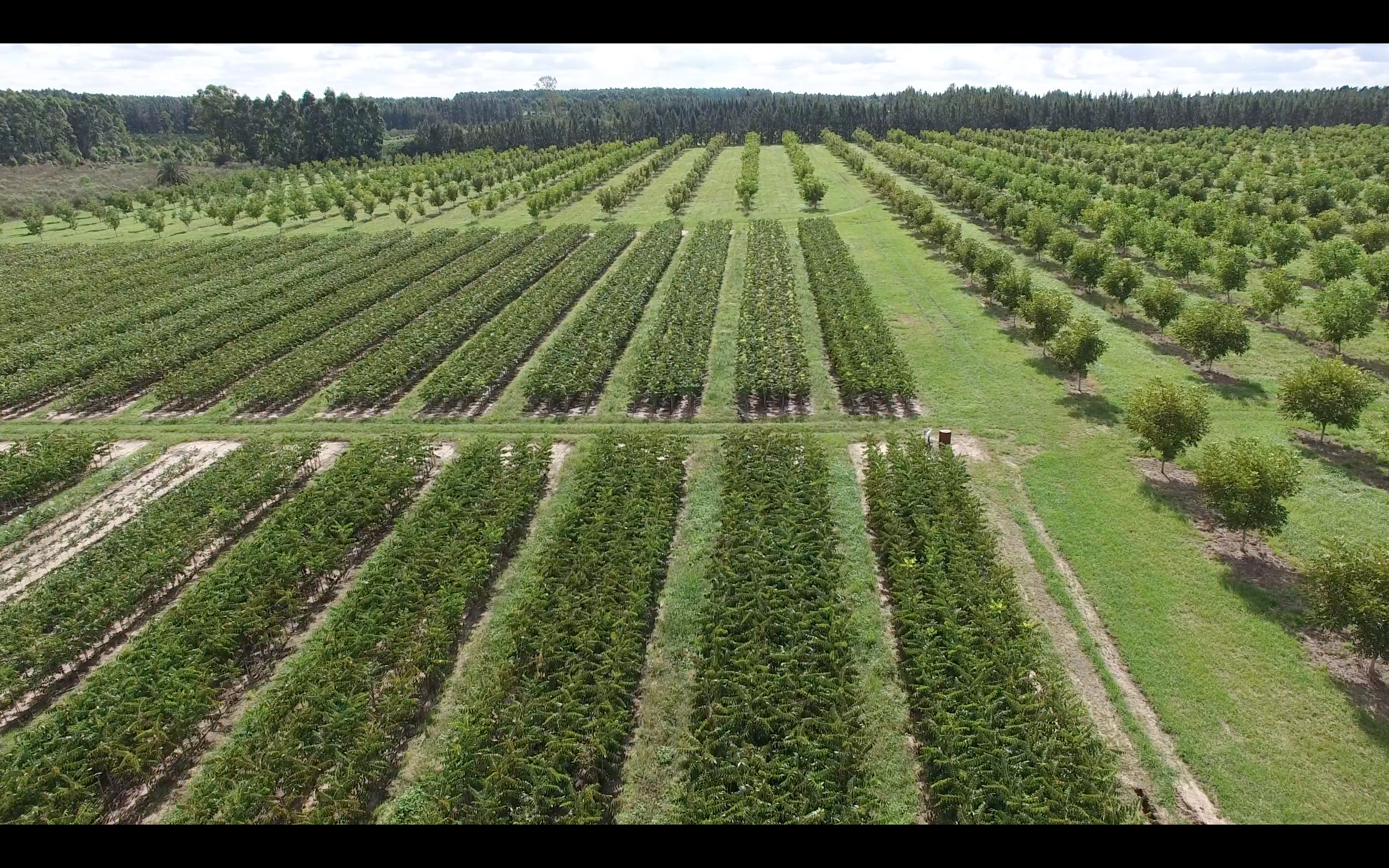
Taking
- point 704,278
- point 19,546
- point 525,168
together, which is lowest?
point 19,546

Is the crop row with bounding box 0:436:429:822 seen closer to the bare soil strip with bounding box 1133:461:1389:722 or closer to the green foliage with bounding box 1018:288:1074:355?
the bare soil strip with bounding box 1133:461:1389:722

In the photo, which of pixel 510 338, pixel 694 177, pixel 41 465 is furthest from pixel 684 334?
pixel 694 177

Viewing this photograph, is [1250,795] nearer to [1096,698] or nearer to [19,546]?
[1096,698]

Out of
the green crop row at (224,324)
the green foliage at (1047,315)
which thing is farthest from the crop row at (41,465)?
the green foliage at (1047,315)

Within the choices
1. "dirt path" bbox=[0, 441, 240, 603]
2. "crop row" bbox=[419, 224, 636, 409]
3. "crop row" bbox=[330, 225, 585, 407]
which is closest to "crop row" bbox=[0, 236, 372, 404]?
"dirt path" bbox=[0, 441, 240, 603]
